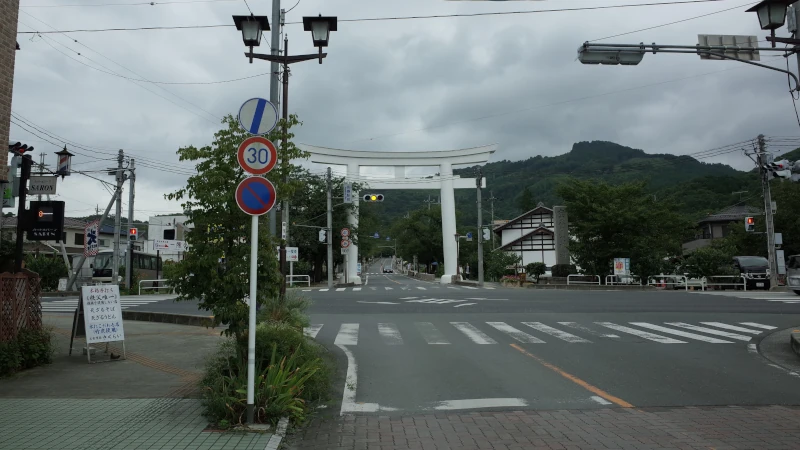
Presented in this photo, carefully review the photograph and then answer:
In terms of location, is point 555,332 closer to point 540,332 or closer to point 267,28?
point 540,332

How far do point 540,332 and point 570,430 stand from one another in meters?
7.90

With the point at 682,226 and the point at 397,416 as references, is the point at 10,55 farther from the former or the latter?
the point at 682,226

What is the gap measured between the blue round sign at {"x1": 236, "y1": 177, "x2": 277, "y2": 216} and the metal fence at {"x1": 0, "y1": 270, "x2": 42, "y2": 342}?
4.95 metres

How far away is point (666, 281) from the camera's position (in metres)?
35.7

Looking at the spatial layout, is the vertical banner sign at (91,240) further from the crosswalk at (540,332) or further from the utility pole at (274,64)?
the utility pole at (274,64)

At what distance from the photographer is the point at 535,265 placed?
39.6 metres

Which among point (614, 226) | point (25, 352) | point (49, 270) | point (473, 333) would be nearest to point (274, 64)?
point (25, 352)

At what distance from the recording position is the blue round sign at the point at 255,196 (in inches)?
226

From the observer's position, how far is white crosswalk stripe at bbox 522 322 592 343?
40.2 feet

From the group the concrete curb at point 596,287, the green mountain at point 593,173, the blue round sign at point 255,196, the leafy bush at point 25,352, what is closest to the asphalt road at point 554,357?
the blue round sign at point 255,196

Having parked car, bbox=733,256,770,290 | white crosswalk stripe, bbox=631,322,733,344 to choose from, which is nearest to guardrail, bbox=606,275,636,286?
parked car, bbox=733,256,770,290

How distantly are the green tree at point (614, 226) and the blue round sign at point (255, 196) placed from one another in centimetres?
3102

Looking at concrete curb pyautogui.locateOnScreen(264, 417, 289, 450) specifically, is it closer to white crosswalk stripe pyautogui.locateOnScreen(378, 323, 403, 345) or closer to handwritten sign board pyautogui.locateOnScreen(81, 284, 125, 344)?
handwritten sign board pyautogui.locateOnScreen(81, 284, 125, 344)

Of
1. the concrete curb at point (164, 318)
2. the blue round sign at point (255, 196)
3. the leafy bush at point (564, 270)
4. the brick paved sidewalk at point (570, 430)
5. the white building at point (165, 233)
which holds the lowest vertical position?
the brick paved sidewalk at point (570, 430)
